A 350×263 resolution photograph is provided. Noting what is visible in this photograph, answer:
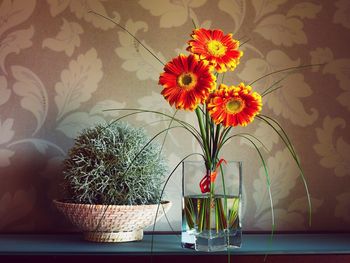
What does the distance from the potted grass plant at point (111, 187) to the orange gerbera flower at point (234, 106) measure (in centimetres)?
19

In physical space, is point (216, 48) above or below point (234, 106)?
above

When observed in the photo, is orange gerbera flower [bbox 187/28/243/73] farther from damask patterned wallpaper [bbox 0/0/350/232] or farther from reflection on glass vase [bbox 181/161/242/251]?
damask patterned wallpaper [bbox 0/0/350/232]

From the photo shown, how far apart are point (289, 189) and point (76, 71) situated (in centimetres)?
69

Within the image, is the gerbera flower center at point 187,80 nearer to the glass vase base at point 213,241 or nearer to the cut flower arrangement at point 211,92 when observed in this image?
the cut flower arrangement at point 211,92

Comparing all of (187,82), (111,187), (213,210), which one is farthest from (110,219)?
(187,82)

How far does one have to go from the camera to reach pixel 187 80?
104 centimetres

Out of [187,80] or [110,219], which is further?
[110,219]

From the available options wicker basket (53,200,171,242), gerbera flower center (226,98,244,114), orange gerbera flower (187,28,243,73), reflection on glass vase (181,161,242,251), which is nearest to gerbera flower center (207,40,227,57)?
orange gerbera flower (187,28,243,73)

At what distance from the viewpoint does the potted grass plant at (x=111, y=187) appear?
45.2 inches

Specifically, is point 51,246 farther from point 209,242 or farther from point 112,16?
point 112,16

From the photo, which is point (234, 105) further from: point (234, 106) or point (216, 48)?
point (216, 48)

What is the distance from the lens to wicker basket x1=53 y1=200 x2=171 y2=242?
3.73 feet

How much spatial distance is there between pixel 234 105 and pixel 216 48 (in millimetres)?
125

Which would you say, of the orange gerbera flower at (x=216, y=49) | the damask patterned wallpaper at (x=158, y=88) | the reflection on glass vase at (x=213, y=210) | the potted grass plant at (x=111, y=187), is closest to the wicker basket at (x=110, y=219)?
the potted grass plant at (x=111, y=187)
